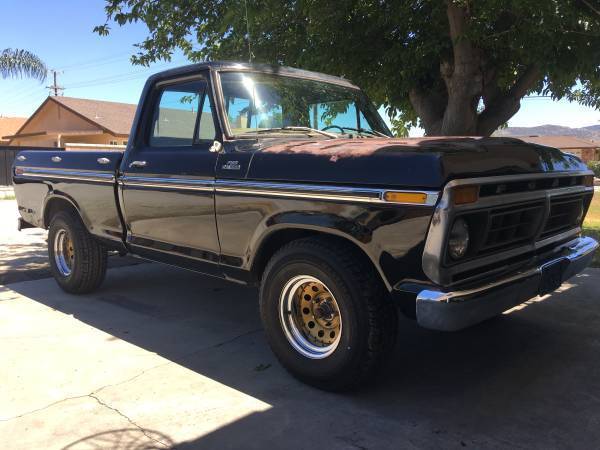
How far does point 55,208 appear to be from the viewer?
582 centimetres

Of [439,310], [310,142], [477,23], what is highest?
[477,23]

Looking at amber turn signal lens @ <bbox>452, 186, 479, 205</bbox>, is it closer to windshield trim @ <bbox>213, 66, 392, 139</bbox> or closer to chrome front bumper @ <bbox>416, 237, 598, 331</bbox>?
chrome front bumper @ <bbox>416, 237, 598, 331</bbox>

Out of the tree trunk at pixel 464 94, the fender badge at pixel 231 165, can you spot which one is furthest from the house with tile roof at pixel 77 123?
the fender badge at pixel 231 165

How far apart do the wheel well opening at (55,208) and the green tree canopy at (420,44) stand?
9.00ft

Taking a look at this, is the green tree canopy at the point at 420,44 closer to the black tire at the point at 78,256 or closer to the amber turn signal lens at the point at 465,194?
the black tire at the point at 78,256

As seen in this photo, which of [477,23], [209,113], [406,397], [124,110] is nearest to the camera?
[406,397]

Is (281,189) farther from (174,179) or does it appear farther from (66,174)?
(66,174)

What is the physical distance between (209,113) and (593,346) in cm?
333

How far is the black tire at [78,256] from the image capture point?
214 inches

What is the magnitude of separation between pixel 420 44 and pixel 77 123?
29.7m

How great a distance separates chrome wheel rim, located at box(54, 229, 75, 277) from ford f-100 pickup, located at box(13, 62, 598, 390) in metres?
0.95

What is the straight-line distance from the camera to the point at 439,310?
275 centimetres

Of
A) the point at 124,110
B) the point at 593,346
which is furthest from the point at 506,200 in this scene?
the point at 124,110

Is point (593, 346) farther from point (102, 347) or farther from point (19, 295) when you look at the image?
point (19, 295)
